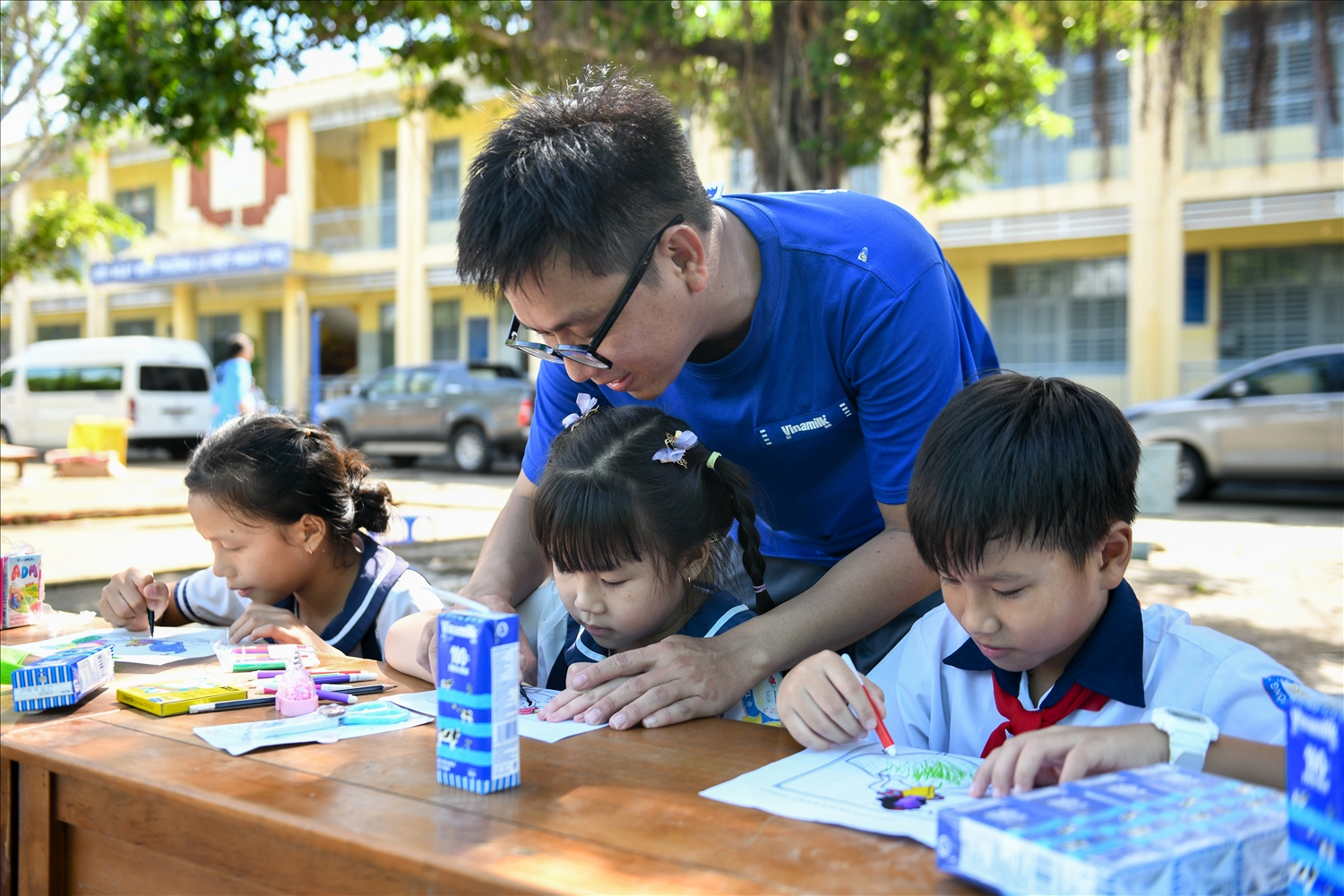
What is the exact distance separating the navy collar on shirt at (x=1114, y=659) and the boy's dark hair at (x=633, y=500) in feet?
2.14

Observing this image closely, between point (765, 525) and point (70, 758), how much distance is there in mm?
1323

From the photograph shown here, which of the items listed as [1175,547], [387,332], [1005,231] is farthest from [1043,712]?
→ [387,332]

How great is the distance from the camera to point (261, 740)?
143 centimetres

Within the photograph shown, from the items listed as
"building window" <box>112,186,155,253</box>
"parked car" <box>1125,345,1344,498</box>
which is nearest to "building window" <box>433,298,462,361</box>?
"building window" <box>112,186,155,253</box>

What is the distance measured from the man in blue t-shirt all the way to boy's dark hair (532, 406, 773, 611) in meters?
0.12

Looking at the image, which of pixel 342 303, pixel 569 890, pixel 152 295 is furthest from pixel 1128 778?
pixel 152 295

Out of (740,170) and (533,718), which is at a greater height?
(740,170)

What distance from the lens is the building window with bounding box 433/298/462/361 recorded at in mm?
20078

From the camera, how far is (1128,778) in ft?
3.43

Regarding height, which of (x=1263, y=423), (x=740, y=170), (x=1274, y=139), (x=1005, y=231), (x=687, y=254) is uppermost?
(x=1274, y=139)

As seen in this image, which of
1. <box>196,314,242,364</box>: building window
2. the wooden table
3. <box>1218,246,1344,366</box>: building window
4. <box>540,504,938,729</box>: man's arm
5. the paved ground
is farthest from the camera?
<box>196,314,242,364</box>: building window

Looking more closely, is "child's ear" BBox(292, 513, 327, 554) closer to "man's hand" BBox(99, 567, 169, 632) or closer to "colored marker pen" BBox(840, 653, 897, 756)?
"man's hand" BBox(99, 567, 169, 632)

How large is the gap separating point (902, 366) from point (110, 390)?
15.5 m

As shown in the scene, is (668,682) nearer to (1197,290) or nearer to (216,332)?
(1197,290)
